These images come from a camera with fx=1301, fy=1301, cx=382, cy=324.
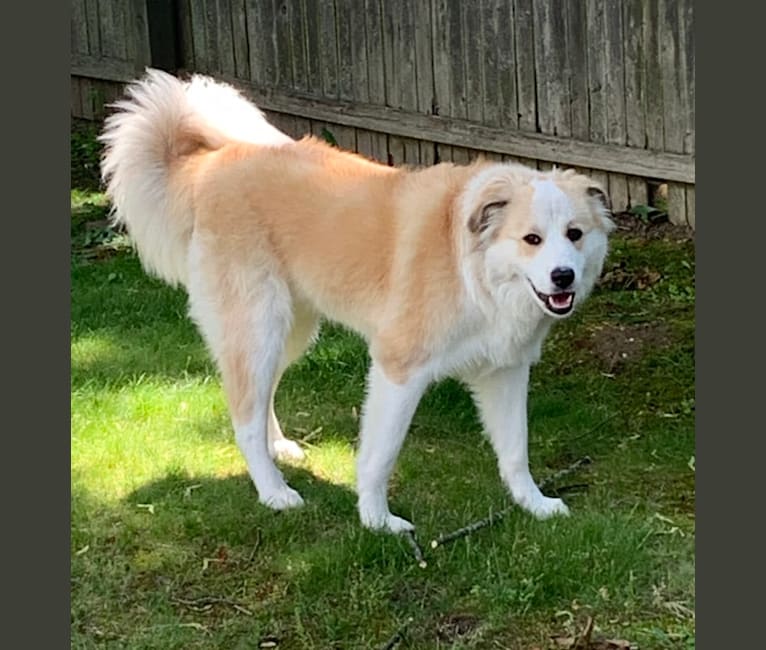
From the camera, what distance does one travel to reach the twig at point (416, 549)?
4328 millimetres

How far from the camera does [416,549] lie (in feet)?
14.4

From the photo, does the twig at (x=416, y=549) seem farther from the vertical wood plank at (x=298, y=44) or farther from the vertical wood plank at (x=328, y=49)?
the vertical wood plank at (x=298, y=44)

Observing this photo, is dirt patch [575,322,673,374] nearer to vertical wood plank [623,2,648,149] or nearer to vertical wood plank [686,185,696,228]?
vertical wood plank [686,185,696,228]

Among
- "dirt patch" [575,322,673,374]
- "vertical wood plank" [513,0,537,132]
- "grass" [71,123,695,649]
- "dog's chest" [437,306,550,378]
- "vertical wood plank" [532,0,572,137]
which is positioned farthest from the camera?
"vertical wood plank" [513,0,537,132]

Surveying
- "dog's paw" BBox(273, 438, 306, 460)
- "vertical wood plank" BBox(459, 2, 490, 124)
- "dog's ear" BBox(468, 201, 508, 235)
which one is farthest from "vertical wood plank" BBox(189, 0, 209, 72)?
"dog's ear" BBox(468, 201, 508, 235)

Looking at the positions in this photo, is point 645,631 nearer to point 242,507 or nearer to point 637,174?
point 242,507

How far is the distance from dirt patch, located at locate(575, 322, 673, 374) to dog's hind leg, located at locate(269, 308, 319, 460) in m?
1.49

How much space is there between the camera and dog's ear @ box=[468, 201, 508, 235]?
14.5 ft

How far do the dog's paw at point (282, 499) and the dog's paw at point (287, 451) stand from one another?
1.36ft

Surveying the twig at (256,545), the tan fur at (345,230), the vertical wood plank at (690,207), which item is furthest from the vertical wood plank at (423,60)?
the twig at (256,545)

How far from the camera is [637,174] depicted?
300 inches

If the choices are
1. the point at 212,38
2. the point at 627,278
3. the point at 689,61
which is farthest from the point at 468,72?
the point at 212,38

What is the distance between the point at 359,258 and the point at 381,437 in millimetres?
678

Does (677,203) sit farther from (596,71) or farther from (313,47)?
(313,47)
